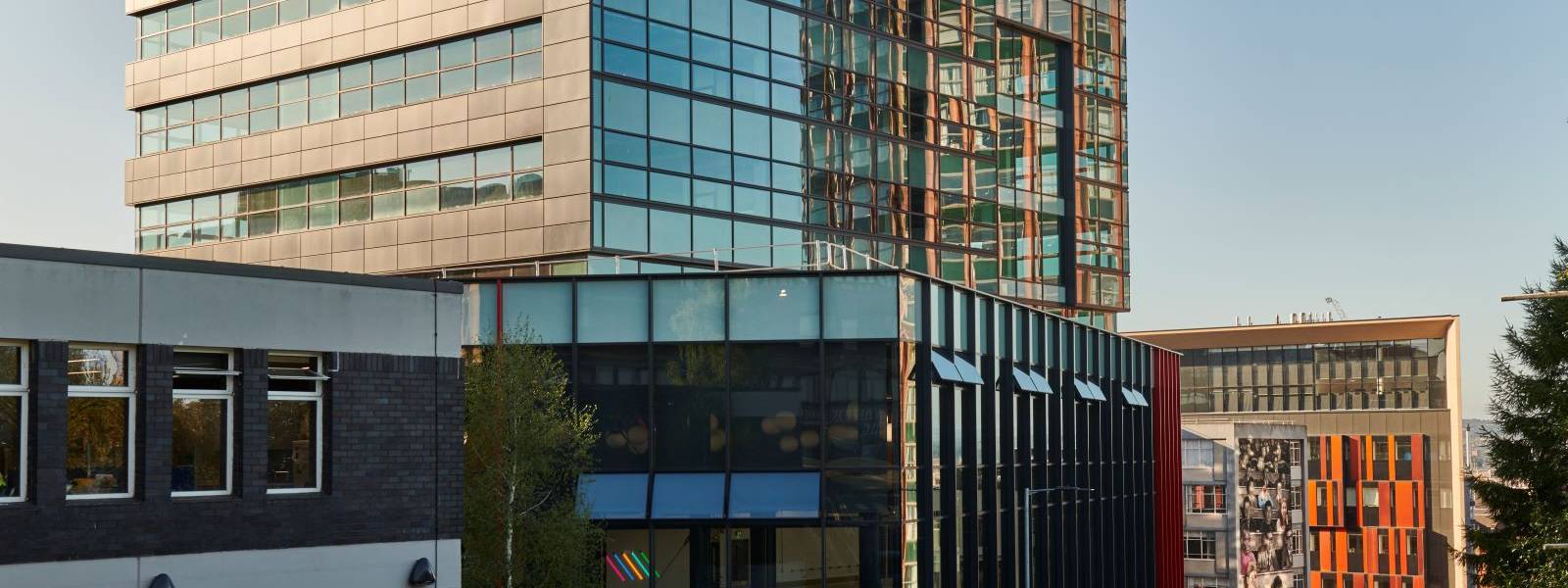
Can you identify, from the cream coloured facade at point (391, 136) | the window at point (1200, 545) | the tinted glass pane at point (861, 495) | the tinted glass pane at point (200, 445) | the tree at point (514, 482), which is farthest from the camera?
the window at point (1200, 545)

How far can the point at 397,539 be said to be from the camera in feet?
79.3

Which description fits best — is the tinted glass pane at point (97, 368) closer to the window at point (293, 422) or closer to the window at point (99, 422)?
the window at point (99, 422)

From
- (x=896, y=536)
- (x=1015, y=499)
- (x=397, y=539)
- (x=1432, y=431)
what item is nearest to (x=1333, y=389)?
(x=1432, y=431)

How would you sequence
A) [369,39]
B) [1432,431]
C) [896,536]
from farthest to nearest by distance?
[1432,431]
[369,39]
[896,536]

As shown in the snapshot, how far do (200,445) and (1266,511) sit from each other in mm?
91665

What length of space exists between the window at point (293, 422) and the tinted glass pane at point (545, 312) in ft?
46.9

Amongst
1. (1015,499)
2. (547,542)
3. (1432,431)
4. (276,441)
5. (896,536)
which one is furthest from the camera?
(1432,431)

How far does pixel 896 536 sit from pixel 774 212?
13.8 meters

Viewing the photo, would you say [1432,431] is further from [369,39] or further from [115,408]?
[115,408]

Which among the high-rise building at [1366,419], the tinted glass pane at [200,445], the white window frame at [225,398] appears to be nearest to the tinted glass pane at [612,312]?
the white window frame at [225,398]

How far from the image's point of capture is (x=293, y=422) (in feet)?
76.1

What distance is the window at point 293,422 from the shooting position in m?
22.9

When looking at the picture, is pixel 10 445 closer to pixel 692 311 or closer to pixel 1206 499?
pixel 692 311

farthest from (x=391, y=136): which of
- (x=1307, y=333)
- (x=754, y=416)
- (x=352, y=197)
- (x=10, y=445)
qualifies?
(x=1307, y=333)
